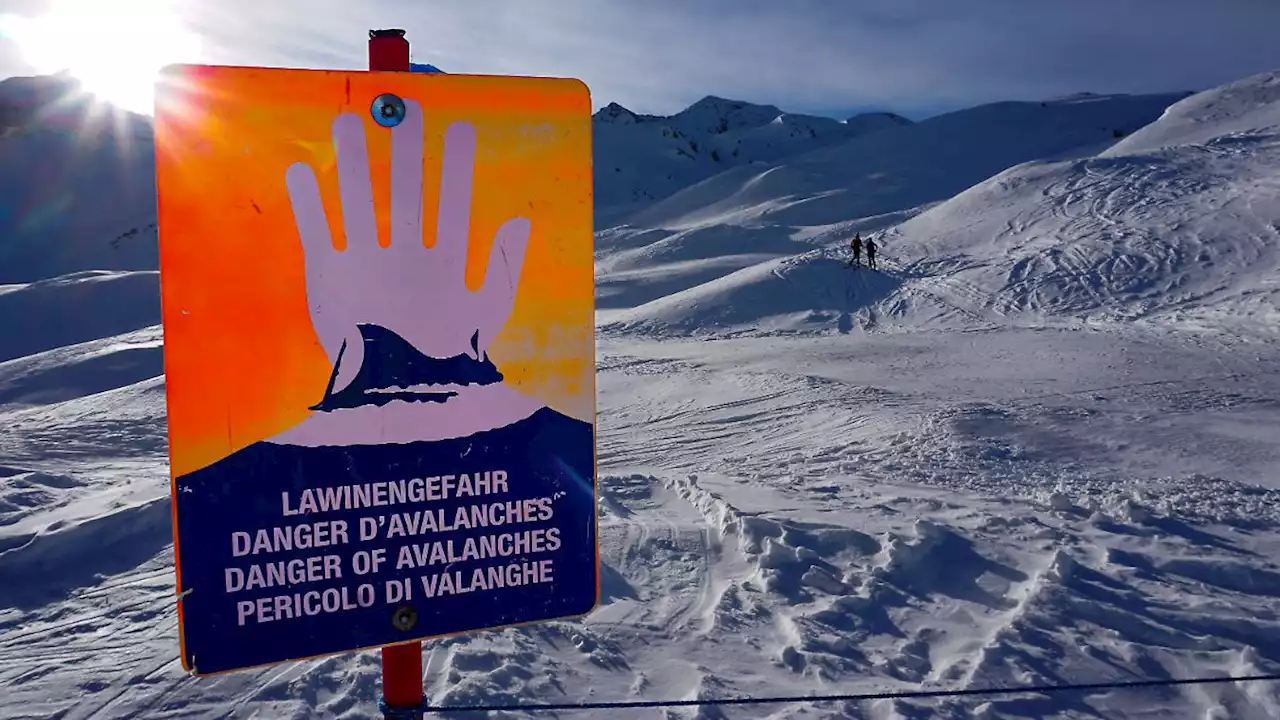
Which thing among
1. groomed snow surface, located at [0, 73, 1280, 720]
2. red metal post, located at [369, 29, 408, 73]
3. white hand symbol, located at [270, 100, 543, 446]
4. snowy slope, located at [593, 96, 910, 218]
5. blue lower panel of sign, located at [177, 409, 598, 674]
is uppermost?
snowy slope, located at [593, 96, 910, 218]

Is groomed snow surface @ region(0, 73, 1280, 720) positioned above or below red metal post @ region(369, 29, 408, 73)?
below

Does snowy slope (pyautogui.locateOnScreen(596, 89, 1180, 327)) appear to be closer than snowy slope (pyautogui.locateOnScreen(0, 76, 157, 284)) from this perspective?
Yes

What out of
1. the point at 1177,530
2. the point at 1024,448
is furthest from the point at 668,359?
the point at 1177,530

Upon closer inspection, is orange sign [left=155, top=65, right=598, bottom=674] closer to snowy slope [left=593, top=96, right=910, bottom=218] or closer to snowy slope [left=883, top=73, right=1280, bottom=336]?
snowy slope [left=883, top=73, right=1280, bottom=336]

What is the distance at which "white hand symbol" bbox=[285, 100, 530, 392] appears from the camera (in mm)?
1652

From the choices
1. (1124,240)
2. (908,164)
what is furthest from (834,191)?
(1124,240)

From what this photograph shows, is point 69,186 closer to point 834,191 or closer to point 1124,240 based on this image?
point 834,191

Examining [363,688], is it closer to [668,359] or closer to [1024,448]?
[1024,448]

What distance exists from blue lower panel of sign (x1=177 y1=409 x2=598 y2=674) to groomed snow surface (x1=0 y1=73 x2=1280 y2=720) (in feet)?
5.80

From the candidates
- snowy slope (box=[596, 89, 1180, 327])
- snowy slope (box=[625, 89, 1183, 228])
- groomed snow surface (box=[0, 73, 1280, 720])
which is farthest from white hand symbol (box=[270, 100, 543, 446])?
snowy slope (box=[625, 89, 1183, 228])

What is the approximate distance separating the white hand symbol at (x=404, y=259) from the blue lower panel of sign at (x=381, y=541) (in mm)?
214

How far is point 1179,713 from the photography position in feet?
11.0

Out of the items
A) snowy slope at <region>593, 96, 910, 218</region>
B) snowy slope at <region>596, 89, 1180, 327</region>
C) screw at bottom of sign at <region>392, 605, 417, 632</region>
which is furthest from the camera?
snowy slope at <region>593, 96, 910, 218</region>

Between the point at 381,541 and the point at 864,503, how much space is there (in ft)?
14.6
